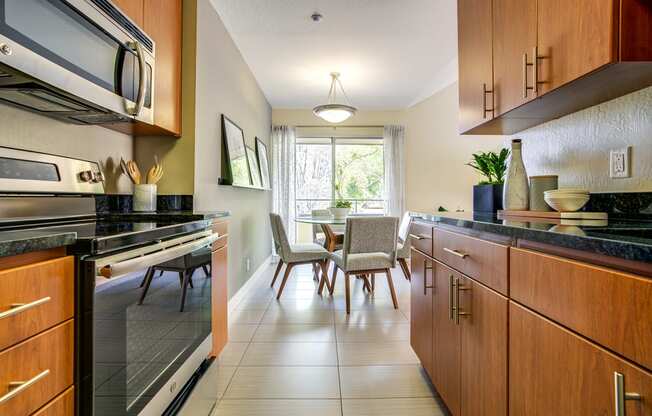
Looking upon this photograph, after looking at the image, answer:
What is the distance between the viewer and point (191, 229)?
148cm

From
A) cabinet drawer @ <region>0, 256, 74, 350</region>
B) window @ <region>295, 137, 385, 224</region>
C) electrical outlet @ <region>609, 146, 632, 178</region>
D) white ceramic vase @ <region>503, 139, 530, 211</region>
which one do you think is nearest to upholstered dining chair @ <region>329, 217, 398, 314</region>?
white ceramic vase @ <region>503, 139, 530, 211</region>

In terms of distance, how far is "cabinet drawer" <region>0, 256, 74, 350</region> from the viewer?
2.02ft

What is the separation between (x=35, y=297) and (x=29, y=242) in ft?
0.38

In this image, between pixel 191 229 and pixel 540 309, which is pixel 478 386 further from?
pixel 191 229

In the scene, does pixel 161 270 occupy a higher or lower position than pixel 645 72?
lower

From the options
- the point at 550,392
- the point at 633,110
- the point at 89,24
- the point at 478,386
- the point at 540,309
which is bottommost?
the point at 478,386

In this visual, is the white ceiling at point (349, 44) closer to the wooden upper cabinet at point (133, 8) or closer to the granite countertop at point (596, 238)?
the wooden upper cabinet at point (133, 8)

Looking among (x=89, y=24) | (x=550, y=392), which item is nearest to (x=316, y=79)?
(x=89, y=24)

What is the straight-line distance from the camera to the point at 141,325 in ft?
3.45

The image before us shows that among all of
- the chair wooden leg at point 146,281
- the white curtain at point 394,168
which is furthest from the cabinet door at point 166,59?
the white curtain at point 394,168

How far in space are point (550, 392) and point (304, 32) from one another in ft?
10.4

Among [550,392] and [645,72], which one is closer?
[550,392]

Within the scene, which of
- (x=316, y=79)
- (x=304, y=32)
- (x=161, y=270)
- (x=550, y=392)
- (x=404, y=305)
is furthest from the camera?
(x=316, y=79)

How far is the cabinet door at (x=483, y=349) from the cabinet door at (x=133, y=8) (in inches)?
75.7
